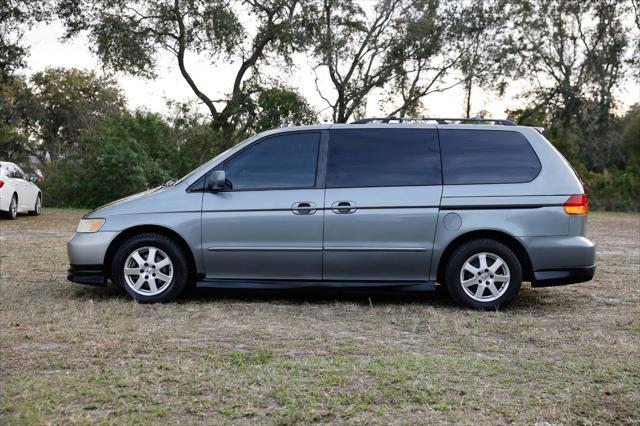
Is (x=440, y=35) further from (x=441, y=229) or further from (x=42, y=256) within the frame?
(x=441, y=229)

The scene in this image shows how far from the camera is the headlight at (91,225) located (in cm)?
706

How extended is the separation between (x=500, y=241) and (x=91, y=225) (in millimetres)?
3824

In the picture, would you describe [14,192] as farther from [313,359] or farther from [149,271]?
[313,359]

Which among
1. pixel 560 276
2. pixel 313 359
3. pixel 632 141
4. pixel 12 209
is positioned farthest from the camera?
pixel 632 141

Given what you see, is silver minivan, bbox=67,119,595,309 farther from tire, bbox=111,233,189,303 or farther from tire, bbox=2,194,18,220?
tire, bbox=2,194,18,220

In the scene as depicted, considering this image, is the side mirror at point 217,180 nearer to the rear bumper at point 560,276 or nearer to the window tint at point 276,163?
the window tint at point 276,163

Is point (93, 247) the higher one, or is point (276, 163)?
point (276, 163)

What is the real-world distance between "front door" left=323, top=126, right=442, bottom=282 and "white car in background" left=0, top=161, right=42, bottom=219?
502 inches

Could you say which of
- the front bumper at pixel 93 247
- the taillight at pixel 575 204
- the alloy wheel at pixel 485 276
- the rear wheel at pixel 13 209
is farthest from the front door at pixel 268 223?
the rear wheel at pixel 13 209

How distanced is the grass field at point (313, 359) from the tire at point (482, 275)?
0.20m

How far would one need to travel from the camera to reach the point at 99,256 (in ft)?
23.1

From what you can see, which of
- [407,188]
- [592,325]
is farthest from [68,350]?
[592,325]

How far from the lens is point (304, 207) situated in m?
6.86

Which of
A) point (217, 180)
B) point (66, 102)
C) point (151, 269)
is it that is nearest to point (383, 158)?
point (217, 180)
